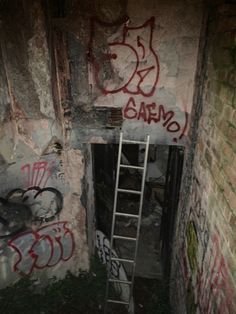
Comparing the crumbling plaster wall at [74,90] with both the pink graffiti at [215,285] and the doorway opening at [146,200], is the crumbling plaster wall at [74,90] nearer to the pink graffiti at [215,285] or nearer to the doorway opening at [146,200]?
the doorway opening at [146,200]

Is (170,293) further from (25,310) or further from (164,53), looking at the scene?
(164,53)

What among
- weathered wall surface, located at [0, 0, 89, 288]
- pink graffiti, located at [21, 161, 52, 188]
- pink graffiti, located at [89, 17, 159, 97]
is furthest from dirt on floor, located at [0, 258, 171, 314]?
pink graffiti, located at [89, 17, 159, 97]

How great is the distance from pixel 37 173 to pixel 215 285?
8.04 feet

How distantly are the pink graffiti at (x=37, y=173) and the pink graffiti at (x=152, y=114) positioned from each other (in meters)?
1.23

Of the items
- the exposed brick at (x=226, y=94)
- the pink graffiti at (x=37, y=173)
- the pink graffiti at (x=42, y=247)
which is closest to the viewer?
the exposed brick at (x=226, y=94)

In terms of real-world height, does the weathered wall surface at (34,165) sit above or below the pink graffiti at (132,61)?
below

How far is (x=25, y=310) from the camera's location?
4.31 m

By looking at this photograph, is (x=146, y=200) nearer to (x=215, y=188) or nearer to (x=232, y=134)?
(x=215, y=188)

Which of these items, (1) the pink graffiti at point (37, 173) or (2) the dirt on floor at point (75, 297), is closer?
(1) the pink graffiti at point (37, 173)

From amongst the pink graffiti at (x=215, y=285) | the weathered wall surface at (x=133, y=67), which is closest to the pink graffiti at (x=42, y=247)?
the weathered wall surface at (x=133, y=67)

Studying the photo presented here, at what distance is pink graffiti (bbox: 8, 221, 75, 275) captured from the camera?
4.11 metres

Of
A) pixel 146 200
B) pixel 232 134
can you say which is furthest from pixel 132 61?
pixel 146 200

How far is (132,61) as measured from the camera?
3385 millimetres

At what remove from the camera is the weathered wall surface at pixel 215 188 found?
2260 mm
